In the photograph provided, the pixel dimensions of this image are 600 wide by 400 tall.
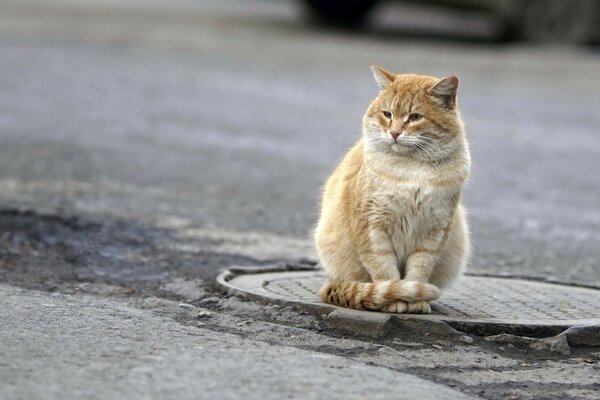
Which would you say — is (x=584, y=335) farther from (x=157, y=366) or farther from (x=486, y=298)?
(x=157, y=366)

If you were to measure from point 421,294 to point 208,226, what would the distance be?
2947 mm

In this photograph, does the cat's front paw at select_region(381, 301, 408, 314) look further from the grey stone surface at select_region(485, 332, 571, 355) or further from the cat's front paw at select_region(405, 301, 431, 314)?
the grey stone surface at select_region(485, 332, 571, 355)

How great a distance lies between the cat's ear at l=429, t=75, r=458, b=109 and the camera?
5488 millimetres

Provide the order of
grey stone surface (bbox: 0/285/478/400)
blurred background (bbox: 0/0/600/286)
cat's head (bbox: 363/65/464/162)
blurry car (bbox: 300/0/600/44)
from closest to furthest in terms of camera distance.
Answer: grey stone surface (bbox: 0/285/478/400) → cat's head (bbox: 363/65/464/162) → blurred background (bbox: 0/0/600/286) → blurry car (bbox: 300/0/600/44)

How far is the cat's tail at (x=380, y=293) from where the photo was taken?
5309 mm

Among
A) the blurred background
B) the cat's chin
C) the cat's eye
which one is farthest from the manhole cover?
the cat's eye

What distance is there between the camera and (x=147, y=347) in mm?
4793

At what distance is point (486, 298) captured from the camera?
19.6ft

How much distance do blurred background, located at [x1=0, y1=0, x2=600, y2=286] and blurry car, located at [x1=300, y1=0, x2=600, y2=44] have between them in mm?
31

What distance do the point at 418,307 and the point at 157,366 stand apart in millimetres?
1407

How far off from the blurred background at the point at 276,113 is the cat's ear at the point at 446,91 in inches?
66.7

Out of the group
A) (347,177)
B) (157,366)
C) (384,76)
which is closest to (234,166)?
(347,177)

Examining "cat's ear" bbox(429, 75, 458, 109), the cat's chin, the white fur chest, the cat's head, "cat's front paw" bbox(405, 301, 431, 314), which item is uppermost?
"cat's ear" bbox(429, 75, 458, 109)

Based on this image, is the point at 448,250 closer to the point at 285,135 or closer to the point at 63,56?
the point at 285,135
